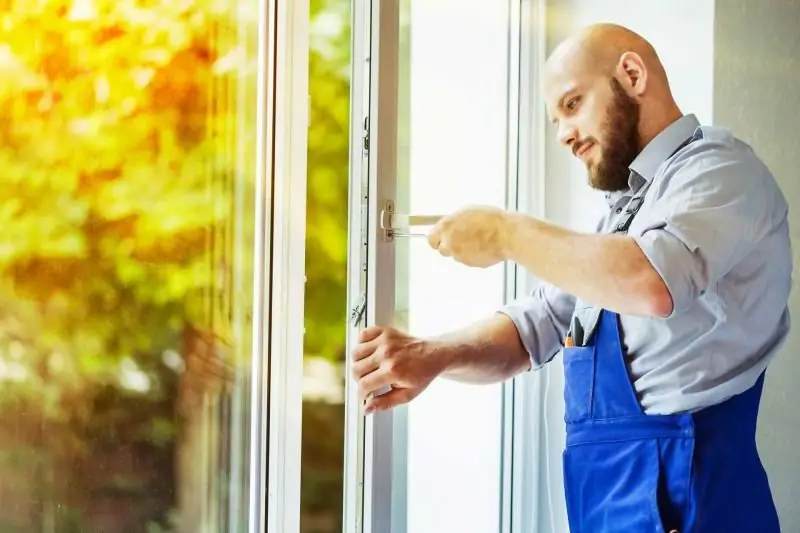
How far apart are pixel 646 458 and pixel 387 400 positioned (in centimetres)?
35

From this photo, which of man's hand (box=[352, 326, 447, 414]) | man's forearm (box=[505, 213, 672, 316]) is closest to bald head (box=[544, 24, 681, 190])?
man's forearm (box=[505, 213, 672, 316])

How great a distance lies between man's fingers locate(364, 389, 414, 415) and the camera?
3.96 ft

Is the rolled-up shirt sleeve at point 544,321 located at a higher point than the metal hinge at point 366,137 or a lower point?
lower

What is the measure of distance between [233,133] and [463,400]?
0.77 m

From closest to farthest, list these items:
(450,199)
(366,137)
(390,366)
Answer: (390,366) < (366,137) < (450,199)

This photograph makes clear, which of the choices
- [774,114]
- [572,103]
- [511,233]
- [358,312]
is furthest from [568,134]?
[774,114]

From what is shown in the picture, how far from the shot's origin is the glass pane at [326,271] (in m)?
1.29

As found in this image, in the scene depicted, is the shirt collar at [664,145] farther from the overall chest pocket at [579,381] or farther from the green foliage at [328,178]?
the green foliage at [328,178]

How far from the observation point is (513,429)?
6.05ft

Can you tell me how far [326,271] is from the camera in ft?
4.31

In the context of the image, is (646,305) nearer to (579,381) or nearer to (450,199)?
(579,381)

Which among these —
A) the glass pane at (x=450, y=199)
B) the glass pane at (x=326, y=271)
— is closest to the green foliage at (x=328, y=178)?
the glass pane at (x=326, y=271)

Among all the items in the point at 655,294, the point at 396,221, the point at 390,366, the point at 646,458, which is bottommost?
the point at 646,458

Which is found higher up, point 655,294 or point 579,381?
point 655,294
